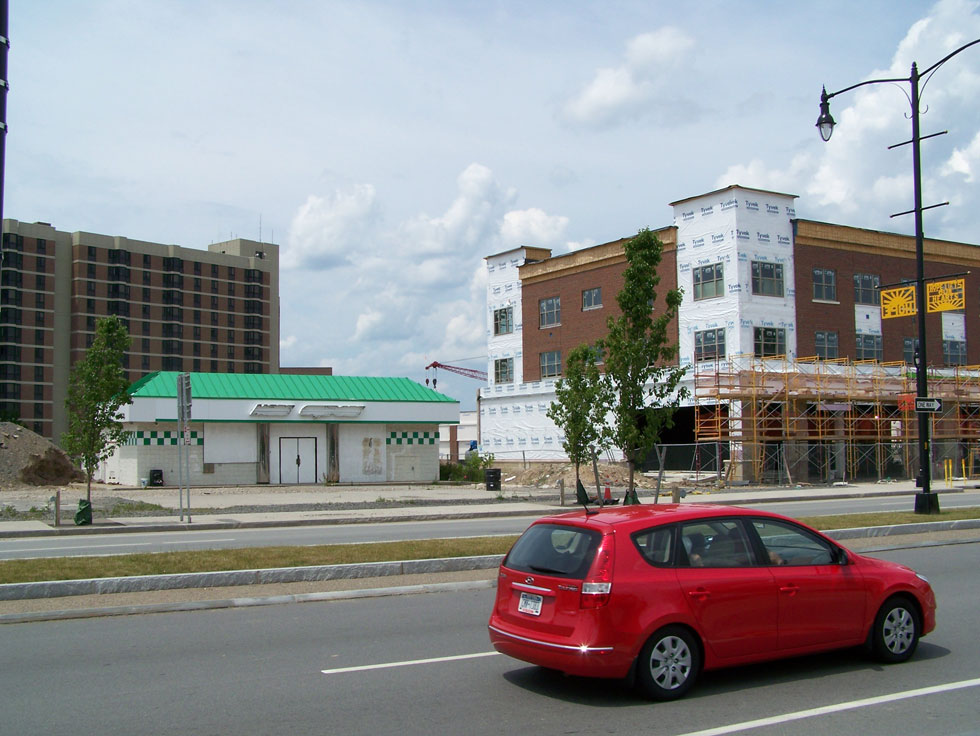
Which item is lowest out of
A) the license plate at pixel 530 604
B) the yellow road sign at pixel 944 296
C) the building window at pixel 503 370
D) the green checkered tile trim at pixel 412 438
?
the license plate at pixel 530 604

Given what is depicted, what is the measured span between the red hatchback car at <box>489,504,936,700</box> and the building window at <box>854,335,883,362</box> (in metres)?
45.7

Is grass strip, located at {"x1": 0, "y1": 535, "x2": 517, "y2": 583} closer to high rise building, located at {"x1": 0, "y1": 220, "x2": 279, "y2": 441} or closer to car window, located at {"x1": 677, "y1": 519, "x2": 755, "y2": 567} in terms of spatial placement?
car window, located at {"x1": 677, "y1": 519, "x2": 755, "y2": 567}

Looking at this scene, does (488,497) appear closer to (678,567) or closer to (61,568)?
(61,568)

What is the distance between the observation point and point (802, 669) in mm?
7797

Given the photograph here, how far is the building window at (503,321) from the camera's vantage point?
63.3m

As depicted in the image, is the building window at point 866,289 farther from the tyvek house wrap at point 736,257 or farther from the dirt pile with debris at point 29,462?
the dirt pile with debris at point 29,462

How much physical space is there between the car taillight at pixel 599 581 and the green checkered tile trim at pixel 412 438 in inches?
1444

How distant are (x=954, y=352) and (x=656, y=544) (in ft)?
179

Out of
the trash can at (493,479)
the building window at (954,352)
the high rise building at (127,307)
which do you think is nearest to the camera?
the trash can at (493,479)

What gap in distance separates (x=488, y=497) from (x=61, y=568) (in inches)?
790

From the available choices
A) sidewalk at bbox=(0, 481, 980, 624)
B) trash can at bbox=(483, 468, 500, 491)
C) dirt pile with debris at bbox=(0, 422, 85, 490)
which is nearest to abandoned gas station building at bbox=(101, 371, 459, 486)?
dirt pile with debris at bbox=(0, 422, 85, 490)

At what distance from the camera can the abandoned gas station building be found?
125ft

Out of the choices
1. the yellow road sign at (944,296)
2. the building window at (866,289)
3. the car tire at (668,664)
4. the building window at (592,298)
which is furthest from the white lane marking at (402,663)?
the building window at (592,298)

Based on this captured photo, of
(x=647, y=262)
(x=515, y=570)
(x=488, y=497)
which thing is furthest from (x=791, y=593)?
(x=488, y=497)
